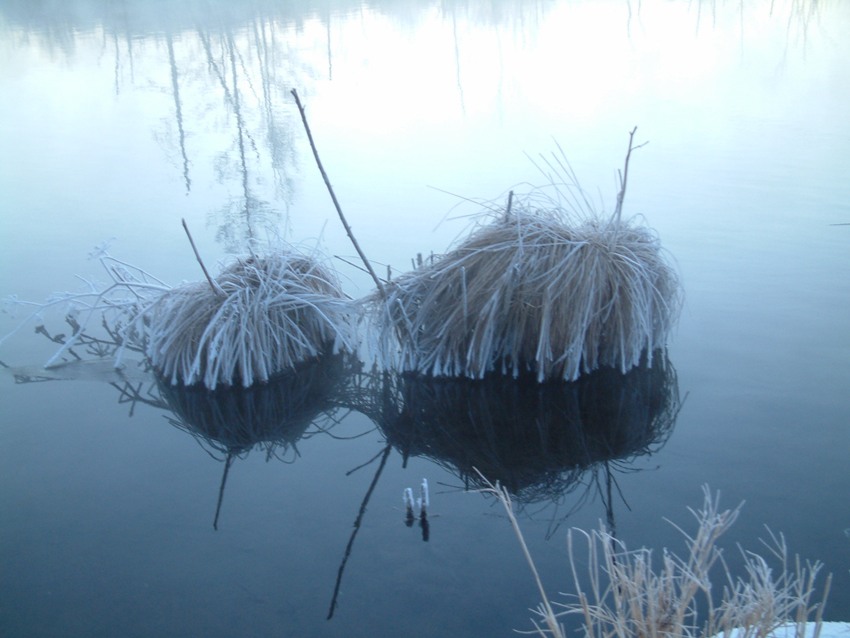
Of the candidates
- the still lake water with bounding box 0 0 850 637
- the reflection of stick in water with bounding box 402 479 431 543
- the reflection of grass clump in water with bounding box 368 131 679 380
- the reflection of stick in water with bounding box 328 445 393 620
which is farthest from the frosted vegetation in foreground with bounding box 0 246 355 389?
the reflection of stick in water with bounding box 402 479 431 543

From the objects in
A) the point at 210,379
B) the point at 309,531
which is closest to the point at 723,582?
the point at 309,531

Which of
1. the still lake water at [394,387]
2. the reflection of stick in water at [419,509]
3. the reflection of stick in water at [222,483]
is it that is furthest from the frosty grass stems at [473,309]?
the reflection of stick in water at [419,509]

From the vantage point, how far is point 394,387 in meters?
4.49

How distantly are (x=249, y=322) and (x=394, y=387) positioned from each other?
30.6 inches

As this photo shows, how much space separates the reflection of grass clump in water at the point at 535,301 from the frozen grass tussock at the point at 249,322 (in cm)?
40

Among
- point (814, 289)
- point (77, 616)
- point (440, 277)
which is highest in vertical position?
point (440, 277)

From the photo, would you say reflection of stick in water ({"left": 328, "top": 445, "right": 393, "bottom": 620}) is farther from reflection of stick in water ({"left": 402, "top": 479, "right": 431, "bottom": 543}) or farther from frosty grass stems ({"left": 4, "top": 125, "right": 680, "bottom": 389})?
frosty grass stems ({"left": 4, "top": 125, "right": 680, "bottom": 389})

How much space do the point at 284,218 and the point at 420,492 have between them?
433 cm

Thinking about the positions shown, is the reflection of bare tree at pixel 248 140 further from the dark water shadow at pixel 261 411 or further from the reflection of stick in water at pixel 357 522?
the reflection of stick in water at pixel 357 522

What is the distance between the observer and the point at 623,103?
10.8 m

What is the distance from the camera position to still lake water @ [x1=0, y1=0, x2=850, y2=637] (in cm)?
313

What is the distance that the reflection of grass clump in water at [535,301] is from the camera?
4113 mm

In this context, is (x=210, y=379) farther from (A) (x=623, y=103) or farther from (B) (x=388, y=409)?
(A) (x=623, y=103)

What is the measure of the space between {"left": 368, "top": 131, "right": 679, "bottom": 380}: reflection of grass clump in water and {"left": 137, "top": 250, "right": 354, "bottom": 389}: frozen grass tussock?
0.40 m
